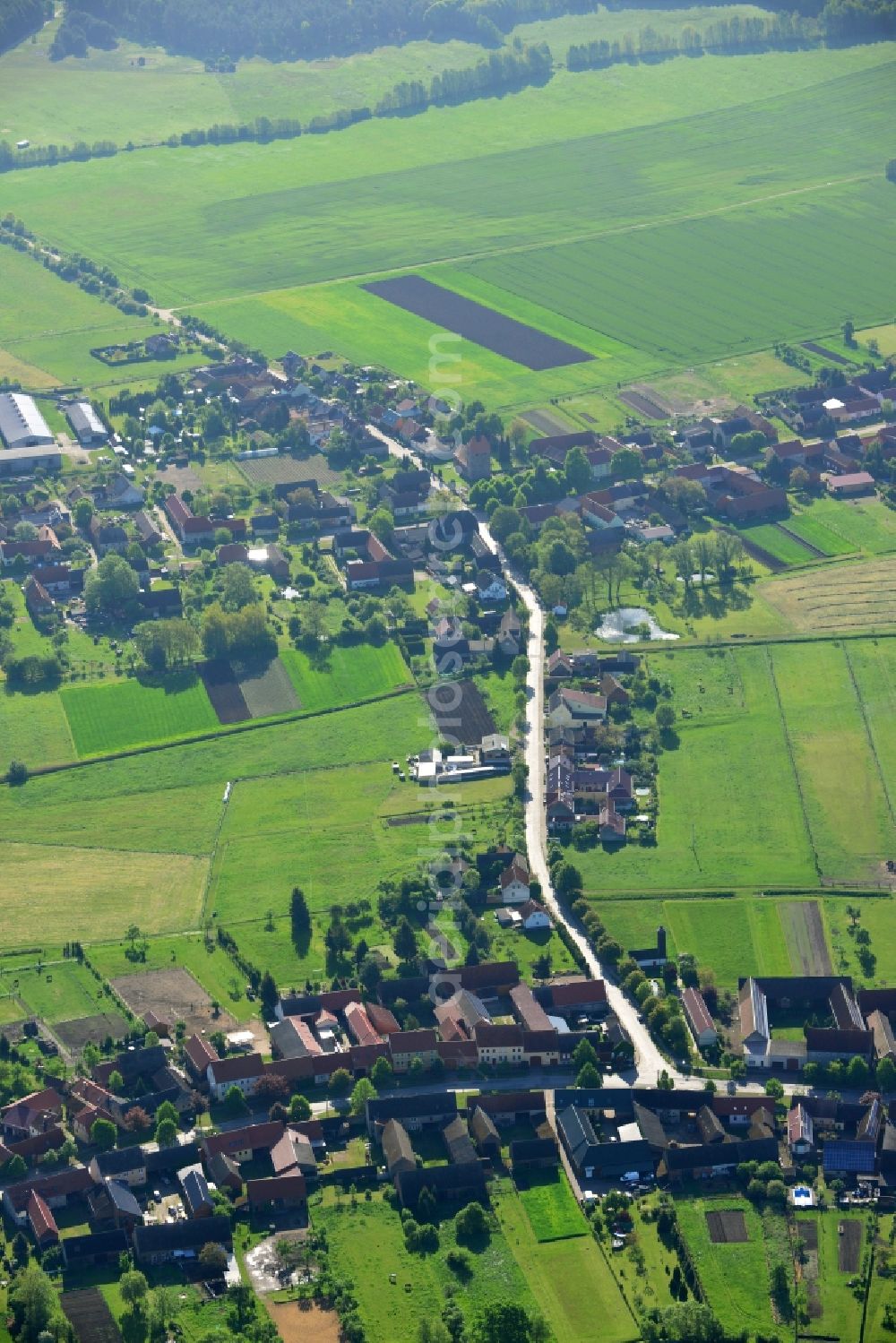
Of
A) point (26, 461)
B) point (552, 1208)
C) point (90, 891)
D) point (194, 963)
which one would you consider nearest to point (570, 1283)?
point (552, 1208)

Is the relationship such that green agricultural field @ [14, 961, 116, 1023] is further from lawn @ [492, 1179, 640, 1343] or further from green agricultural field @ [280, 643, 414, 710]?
green agricultural field @ [280, 643, 414, 710]

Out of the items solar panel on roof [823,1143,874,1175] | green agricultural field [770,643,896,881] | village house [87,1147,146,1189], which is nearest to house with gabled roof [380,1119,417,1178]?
village house [87,1147,146,1189]

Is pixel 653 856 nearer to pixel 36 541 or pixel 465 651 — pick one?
pixel 465 651

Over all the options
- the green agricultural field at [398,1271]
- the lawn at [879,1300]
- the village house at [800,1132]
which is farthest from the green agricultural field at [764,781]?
the lawn at [879,1300]

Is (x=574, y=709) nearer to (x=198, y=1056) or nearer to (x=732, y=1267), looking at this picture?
(x=198, y=1056)

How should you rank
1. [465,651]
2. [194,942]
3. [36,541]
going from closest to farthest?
1. [194,942]
2. [465,651]
3. [36,541]

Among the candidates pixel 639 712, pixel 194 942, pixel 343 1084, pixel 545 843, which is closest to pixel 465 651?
pixel 639 712
